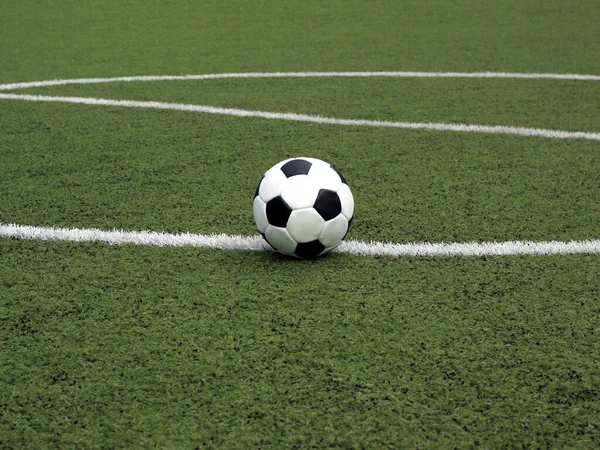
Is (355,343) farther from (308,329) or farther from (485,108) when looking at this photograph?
(485,108)

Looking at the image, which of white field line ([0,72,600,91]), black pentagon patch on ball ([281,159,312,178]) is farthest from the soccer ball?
white field line ([0,72,600,91])

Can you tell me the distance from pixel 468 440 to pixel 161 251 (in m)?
1.71

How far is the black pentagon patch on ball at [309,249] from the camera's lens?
3141mm

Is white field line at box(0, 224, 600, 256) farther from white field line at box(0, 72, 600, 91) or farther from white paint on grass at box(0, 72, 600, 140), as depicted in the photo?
white field line at box(0, 72, 600, 91)

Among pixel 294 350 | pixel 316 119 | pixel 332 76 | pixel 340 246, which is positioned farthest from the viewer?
pixel 332 76

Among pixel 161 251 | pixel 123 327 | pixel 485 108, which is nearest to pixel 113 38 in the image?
pixel 485 108

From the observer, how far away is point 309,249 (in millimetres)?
3162

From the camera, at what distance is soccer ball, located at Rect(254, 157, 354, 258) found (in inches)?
122

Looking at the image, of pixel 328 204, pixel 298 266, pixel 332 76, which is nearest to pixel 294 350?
pixel 298 266

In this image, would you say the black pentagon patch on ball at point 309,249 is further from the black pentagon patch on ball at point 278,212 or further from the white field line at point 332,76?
the white field line at point 332,76

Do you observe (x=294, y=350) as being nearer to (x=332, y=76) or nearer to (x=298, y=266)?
(x=298, y=266)

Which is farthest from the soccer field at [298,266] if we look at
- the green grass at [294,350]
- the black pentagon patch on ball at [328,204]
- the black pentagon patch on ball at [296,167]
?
the black pentagon patch on ball at [296,167]

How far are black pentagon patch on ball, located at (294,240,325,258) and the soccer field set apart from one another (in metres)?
0.04

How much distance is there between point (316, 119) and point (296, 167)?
2311mm
